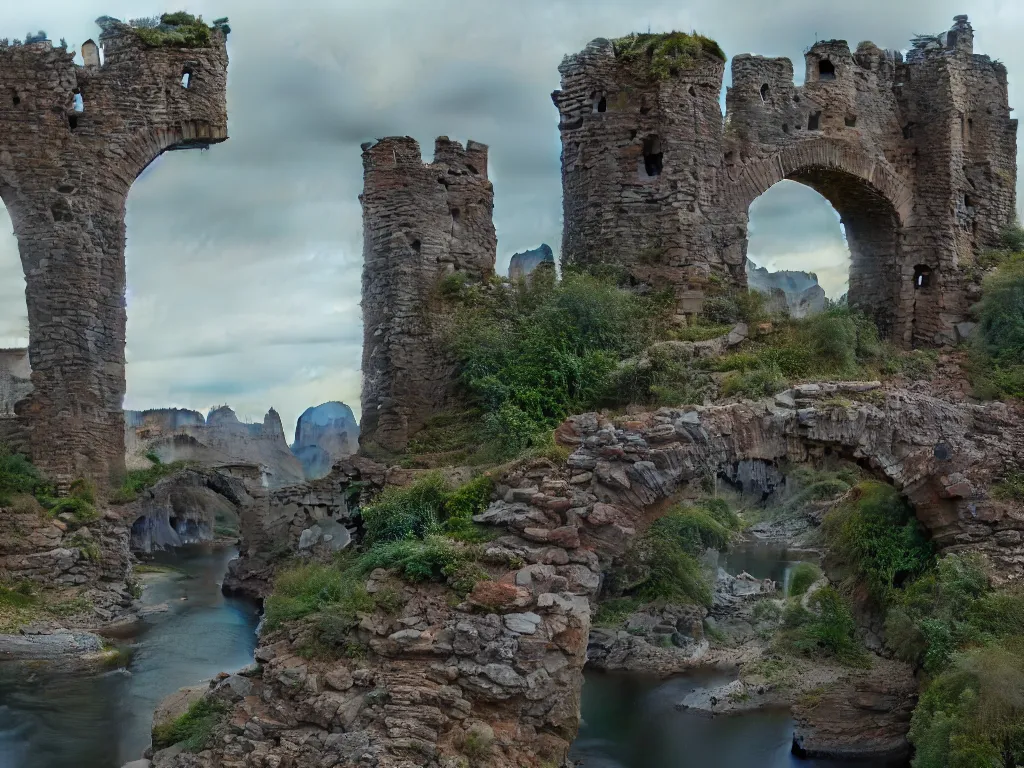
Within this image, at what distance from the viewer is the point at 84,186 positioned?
66.3 ft

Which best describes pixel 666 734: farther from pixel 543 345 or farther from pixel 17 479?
pixel 17 479

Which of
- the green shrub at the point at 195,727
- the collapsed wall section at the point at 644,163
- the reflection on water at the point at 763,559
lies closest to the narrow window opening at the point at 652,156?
the collapsed wall section at the point at 644,163

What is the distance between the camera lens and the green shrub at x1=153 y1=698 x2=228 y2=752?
11094 mm

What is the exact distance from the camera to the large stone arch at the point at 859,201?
19094mm

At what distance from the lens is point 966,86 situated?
20.7 metres

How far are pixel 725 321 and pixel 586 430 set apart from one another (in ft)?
17.0

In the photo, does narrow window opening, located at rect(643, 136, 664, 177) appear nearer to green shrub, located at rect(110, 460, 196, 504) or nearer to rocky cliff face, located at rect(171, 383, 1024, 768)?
rocky cliff face, located at rect(171, 383, 1024, 768)

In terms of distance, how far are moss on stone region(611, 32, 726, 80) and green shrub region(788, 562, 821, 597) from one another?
9.69 meters

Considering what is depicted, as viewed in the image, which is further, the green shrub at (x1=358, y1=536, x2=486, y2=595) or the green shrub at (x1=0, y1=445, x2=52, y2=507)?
the green shrub at (x1=0, y1=445, x2=52, y2=507)

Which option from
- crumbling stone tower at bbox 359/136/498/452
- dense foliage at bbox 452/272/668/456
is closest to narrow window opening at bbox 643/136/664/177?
dense foliage at bbox 452/272/668/456

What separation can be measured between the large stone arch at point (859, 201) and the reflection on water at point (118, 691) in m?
11.0

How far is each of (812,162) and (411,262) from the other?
696cm

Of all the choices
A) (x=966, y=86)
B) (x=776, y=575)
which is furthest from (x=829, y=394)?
(x=776, y=575)

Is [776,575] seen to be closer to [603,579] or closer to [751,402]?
[603,579]
